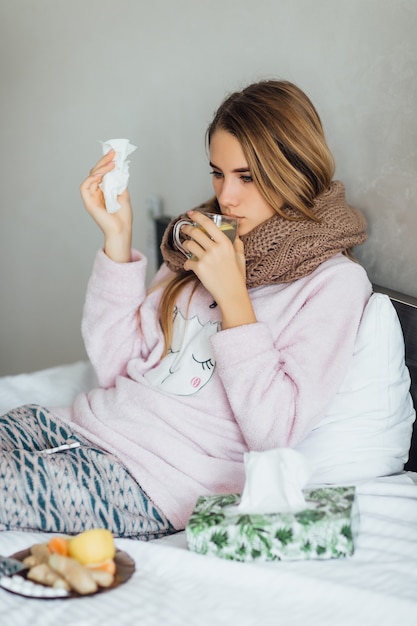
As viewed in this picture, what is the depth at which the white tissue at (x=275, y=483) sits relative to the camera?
1093mm

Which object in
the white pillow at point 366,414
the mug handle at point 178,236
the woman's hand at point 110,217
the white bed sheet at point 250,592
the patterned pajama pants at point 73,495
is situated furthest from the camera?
the woman's hand at point 110,217

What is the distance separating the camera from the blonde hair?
1.42 meters

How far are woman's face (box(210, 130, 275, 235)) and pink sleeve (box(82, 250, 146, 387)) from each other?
0.79ft

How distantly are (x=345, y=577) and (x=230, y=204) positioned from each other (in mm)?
661

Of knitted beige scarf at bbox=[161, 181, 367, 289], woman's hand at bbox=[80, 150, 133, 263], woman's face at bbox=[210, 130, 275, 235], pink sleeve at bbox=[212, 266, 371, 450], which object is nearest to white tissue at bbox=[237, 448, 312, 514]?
pink sleeve at bbox=[212, 266, 371, 450]

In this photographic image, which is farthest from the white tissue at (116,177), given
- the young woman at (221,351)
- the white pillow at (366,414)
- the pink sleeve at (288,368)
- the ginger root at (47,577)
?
the ginger root at (47,577)

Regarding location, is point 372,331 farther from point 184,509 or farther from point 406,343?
point 184,509

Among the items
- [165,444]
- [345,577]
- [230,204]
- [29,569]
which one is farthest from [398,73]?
[29,569]

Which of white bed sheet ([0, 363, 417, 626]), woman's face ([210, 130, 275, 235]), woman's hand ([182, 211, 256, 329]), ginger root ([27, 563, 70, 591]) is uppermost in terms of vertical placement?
woman's face ([210, 130, 275, 235])

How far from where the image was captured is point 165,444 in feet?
4.51

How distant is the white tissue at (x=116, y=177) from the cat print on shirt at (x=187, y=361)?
25cm

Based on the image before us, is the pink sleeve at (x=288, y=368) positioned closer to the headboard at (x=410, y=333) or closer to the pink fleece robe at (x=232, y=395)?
the pink fleece robe at (x=232, y=395)

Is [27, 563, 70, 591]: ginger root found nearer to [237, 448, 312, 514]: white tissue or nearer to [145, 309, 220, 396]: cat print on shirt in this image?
[237, 448, 312, 514]: white tissue

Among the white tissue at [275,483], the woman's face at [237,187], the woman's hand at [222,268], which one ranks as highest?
the woman's face at [237,187]
